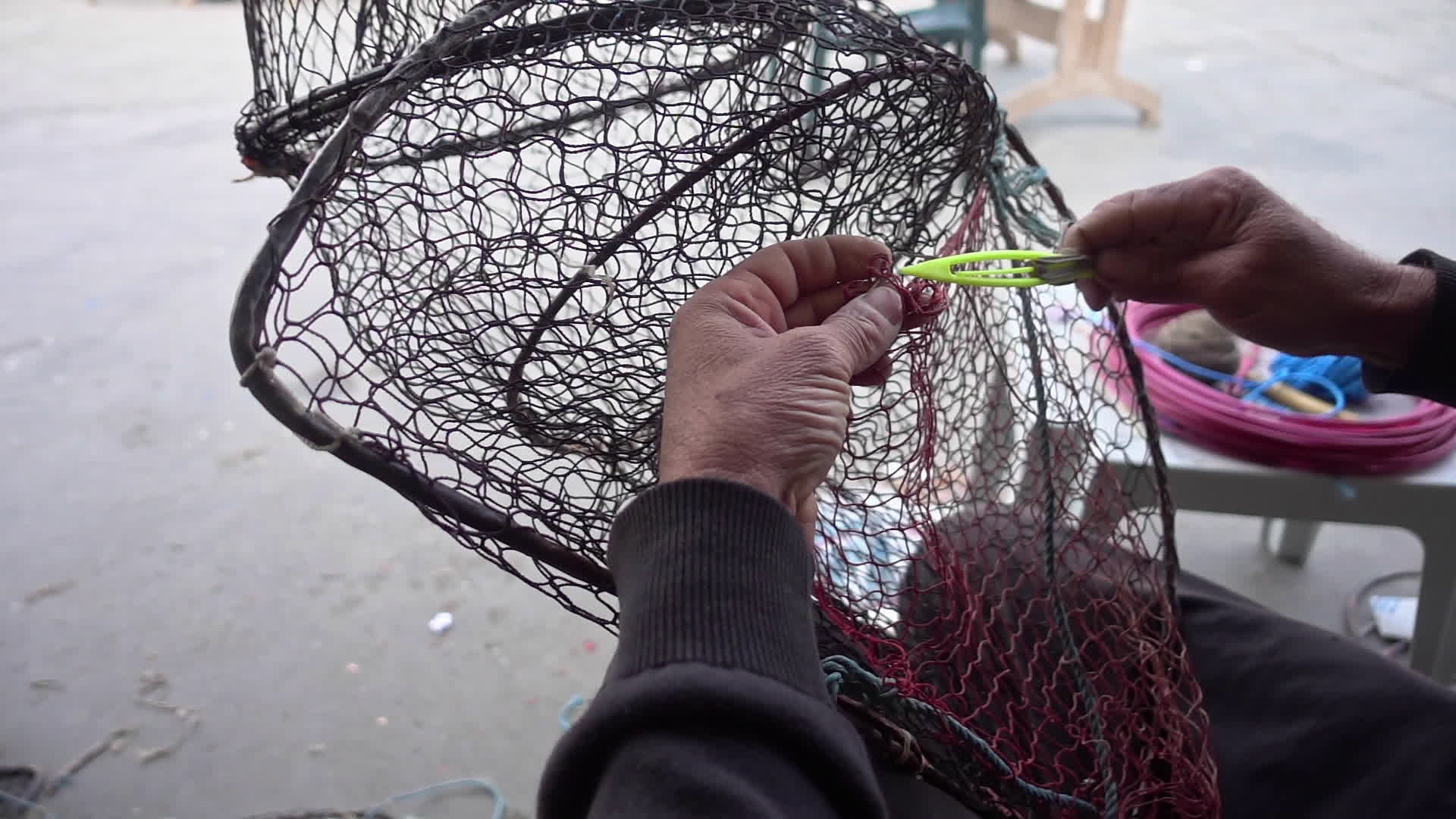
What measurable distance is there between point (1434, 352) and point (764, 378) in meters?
0.64

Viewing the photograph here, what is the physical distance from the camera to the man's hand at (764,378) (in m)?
0.47

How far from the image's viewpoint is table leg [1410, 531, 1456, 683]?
109cm

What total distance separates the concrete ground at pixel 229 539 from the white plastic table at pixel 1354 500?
0.28m

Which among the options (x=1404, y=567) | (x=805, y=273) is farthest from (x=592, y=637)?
(x=1404, y=567)

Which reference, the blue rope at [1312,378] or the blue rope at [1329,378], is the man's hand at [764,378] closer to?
the blue rope at [1312,378]

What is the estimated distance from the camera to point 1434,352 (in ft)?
2.50

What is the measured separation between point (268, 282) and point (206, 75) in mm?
4201

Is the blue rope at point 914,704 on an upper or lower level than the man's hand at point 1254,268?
lower

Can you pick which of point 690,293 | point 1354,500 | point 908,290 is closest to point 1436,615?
point 1354,500

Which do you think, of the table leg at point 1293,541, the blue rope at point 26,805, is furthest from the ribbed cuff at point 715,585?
the table leg at point 1293,541

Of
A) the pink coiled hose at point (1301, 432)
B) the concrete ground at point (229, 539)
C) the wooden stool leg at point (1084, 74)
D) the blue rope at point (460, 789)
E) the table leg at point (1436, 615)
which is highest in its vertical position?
the wooden stool leg at point (1084, 74)

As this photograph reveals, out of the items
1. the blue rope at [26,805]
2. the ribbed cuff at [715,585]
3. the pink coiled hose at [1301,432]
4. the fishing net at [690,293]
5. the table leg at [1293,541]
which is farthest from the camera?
the table leg at [1293,541]

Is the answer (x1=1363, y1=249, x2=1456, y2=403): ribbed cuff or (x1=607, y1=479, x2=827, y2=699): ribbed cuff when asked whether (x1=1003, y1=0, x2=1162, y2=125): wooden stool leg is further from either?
(x1=607, y1=479, x2=827, y2=699): ribbed cuff

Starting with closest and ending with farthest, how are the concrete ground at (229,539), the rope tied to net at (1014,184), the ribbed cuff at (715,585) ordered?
the ribbed cuff at (715,585)
the rope tied to net at (1014,184)
the concrete ground at (229,539)
